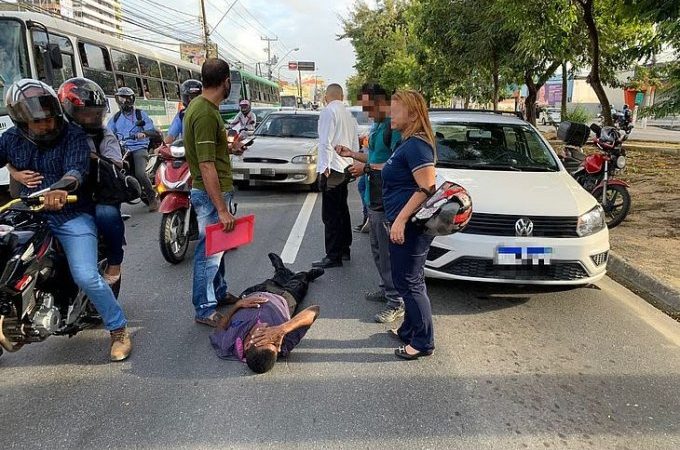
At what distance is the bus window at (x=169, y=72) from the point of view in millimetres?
15508

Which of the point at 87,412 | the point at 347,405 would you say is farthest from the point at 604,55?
the point at 87,412

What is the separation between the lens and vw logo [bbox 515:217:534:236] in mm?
4062

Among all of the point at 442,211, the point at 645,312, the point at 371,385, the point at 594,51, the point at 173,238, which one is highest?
the point at 594,51

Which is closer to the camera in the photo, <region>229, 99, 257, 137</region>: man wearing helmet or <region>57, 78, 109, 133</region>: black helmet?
<region>57, 78, 109, 133</region>: black helmet

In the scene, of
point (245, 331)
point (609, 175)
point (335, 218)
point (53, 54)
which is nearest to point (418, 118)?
point (245, 331)

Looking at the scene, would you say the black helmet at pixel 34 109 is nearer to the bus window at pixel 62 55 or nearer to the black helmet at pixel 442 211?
the black helmet at pixel 442 211

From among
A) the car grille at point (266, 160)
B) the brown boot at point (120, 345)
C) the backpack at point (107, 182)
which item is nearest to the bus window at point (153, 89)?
the car grille at point (266, 160)

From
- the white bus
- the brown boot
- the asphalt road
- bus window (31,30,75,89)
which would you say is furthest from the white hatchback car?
bus window (31,30,75,89)

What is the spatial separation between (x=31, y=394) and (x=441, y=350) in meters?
2.56

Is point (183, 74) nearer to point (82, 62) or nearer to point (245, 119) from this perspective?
point (82, 62)

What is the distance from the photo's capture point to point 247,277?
4.99m

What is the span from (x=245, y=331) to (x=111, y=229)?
3.79ft

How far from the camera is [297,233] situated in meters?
6.73

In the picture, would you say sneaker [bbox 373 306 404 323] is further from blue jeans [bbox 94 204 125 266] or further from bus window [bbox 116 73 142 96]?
bus window [bbox 116 73 142 96]
